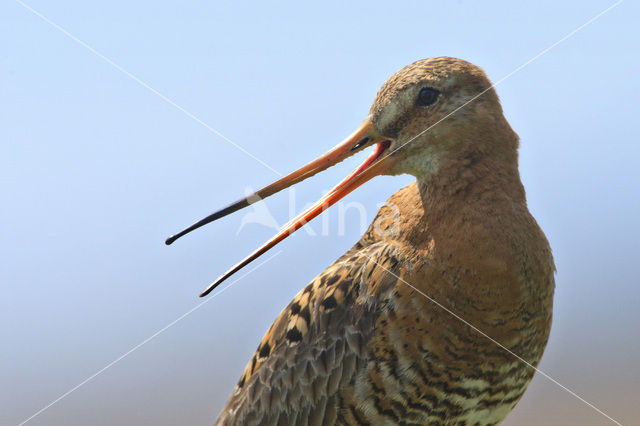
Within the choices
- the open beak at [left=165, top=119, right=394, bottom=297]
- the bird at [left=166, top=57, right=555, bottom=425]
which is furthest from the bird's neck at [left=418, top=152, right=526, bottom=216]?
the open beak at [left=165, top=119, right=394, bottom=297]

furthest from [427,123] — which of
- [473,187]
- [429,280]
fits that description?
[429,280]

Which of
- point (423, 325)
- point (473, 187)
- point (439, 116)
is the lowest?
point (423, 325)

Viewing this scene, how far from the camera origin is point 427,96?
136 inches

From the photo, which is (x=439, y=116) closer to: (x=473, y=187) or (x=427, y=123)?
(x=427, y=123)

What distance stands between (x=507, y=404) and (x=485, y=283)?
69cm

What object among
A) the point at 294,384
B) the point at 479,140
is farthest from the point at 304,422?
the point at 479,140

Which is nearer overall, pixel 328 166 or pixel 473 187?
pixel 473 187

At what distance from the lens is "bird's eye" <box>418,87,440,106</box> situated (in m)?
3.44

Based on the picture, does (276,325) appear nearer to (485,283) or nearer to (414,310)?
(414,310)

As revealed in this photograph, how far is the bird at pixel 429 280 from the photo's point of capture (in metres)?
3.27

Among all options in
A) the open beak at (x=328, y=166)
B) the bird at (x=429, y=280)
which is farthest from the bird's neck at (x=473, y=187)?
the open beak at (x=328, y=166)

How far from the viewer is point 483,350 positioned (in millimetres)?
3293

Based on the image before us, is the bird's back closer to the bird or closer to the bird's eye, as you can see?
the bird

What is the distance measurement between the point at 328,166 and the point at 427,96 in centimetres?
60
